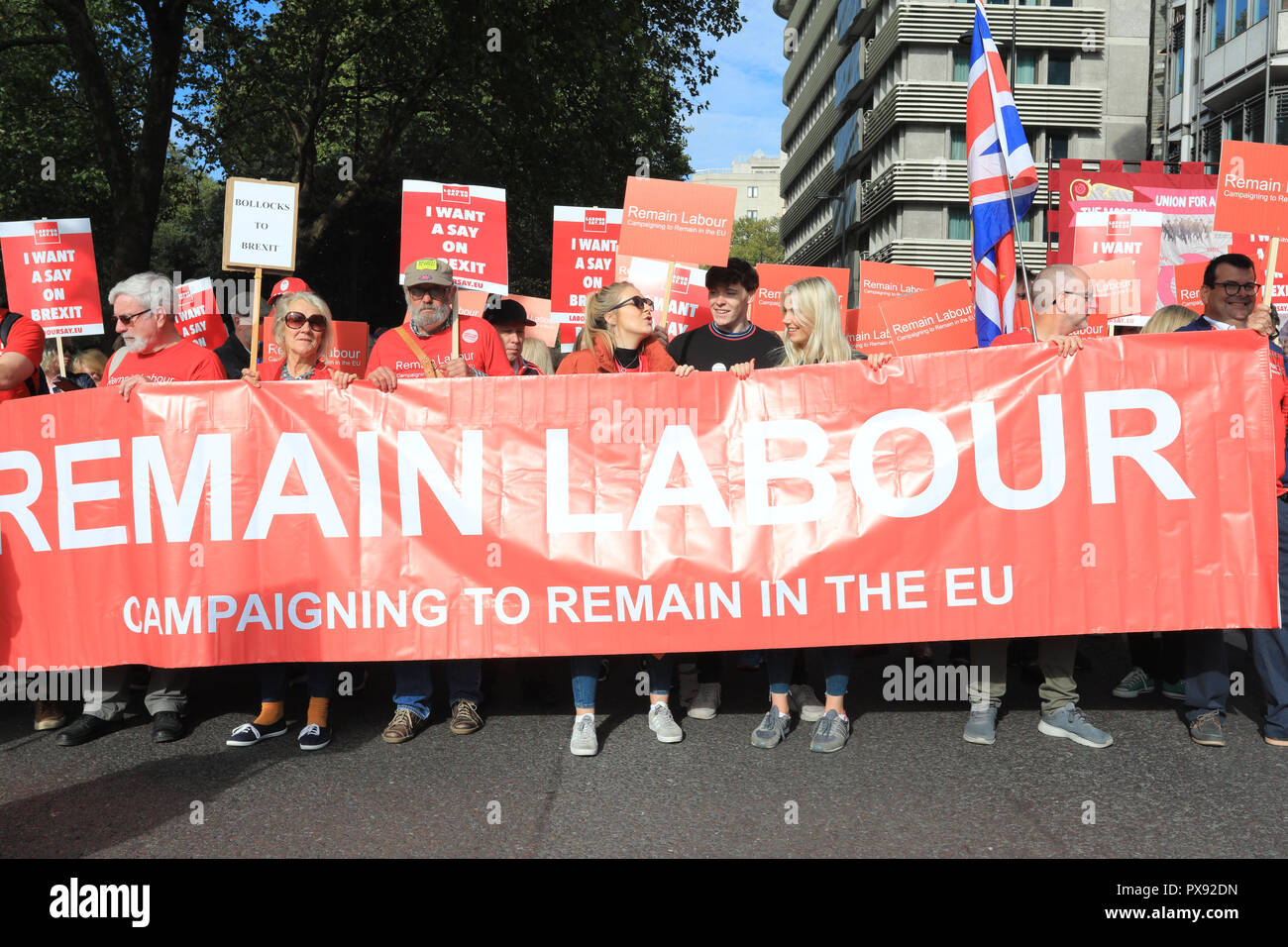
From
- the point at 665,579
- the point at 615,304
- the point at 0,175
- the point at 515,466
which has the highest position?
the point at 0,175

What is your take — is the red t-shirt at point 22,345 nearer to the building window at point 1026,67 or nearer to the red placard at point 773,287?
the red placard at point 773,287

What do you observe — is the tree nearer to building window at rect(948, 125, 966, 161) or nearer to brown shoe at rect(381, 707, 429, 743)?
building window at rect(948, 125, 966, 161)

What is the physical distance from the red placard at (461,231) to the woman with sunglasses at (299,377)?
189cm

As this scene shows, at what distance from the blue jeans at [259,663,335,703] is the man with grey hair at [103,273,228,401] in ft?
4.54

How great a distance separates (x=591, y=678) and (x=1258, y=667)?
A: 2.92 meters

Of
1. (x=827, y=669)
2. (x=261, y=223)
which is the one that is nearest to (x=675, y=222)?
(x=261, y=223)

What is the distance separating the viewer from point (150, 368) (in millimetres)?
5914

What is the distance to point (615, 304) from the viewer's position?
5.98 m

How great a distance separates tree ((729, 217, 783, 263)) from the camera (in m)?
110

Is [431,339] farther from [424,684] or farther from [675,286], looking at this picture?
[675,286]

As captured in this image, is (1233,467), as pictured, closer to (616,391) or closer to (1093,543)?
(1093,543)

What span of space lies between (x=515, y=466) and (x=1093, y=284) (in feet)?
22.3

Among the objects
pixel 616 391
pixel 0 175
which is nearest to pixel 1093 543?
pixel 616 391
